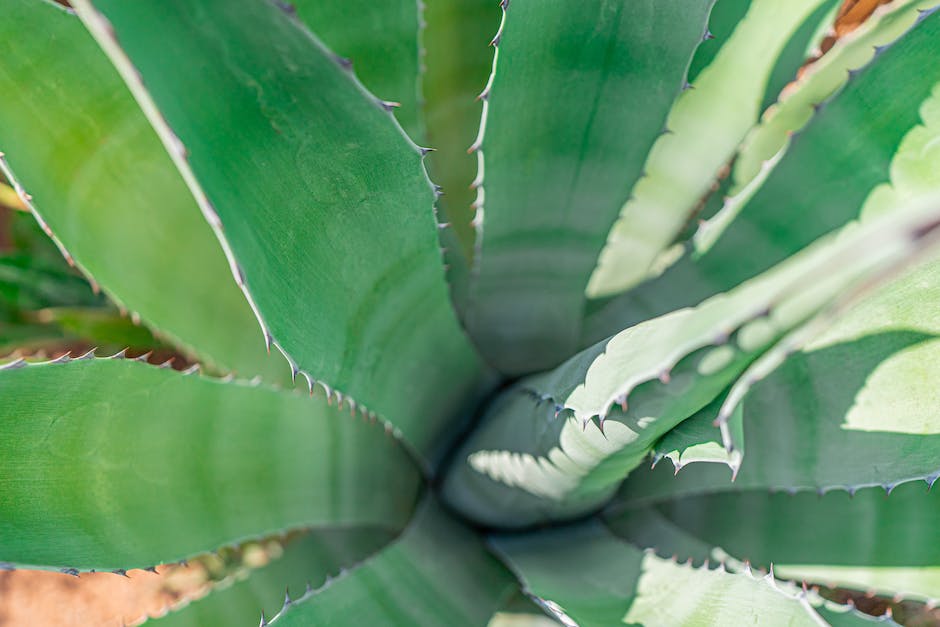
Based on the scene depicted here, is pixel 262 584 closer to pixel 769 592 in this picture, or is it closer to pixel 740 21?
pixel 769 592

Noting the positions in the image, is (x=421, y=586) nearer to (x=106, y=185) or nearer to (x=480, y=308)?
(x=480, y=308)

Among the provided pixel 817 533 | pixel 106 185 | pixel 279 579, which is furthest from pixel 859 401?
pixel 106 185

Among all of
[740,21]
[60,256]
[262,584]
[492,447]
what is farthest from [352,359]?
[60,256]

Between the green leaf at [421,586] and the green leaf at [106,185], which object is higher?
the green leaf at [106,185]

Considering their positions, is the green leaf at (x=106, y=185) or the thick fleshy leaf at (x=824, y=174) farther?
the thick fleshy leaf at (x=824, y=174)

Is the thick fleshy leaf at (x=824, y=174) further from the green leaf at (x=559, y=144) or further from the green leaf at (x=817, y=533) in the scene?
the green leaf at (x=817, y=533)

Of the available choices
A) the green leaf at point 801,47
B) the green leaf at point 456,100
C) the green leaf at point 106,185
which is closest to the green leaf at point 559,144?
the green leaf at point 456,100

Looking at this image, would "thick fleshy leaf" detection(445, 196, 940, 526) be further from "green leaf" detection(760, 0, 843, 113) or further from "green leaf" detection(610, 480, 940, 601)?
"green leaf" detection(760, 0, 843, 113)

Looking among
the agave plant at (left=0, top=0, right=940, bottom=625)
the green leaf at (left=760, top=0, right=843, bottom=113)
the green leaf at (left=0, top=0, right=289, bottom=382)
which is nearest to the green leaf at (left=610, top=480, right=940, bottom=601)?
the agave plant at (left=0, top=0, right=940, bottom=625)
